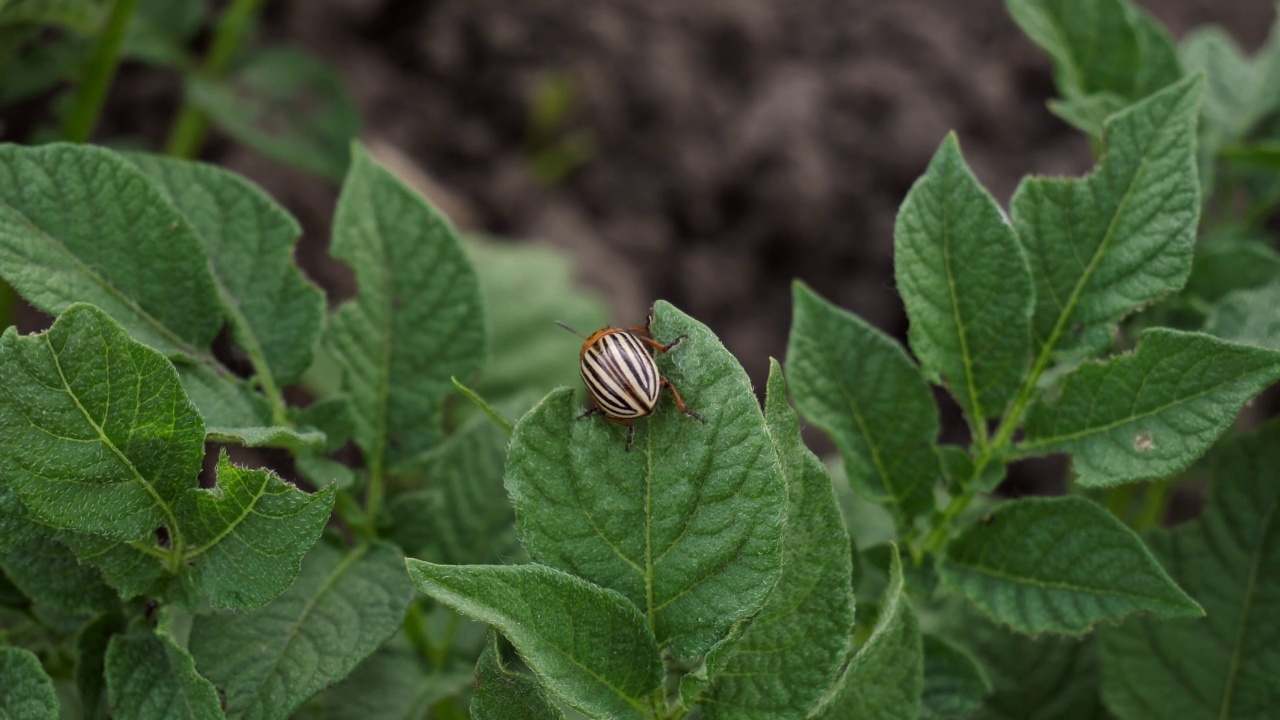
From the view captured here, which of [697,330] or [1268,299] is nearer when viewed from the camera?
[697,330]

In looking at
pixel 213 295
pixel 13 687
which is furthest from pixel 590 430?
pixel 13 687

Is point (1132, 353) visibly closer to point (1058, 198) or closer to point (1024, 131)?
point (1058, 198)

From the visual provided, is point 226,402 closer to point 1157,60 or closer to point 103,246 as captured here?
point 103,246

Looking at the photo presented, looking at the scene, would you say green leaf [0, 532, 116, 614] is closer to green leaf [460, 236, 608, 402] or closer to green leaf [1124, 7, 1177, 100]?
green leaf [1124, 7, 1177, 100]

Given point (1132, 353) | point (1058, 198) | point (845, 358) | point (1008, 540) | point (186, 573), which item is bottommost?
→ point (186, 573)

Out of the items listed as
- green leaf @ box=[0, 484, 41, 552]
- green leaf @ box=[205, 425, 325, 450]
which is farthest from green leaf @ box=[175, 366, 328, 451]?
green leaf @ box=[0, 484, 41, 552]

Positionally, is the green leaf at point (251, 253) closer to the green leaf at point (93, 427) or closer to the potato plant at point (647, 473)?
the potato plant at point (647, 473)

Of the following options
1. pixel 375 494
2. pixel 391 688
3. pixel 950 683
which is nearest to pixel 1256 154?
pixel 950 683

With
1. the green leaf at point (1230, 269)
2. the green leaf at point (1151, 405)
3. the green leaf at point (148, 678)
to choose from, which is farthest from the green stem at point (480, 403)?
the green leaf at point (1230, 269)
